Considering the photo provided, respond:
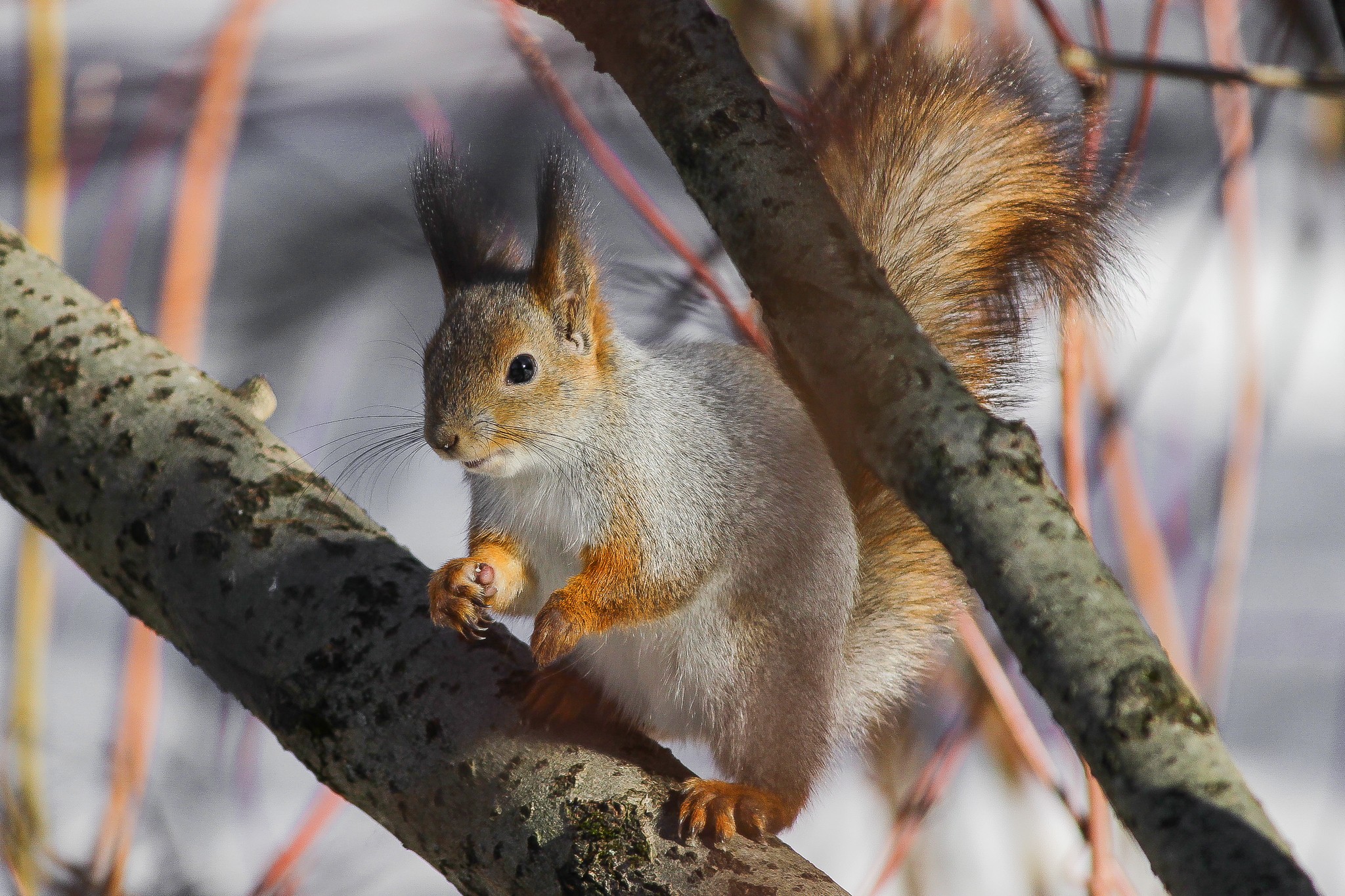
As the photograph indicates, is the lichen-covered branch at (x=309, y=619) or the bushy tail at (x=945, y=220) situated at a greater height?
the bushy tail at (x=945, y=220)

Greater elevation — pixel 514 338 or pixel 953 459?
pixel 514 338

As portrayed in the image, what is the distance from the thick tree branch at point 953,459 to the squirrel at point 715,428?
248mm

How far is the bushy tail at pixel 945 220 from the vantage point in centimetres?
95

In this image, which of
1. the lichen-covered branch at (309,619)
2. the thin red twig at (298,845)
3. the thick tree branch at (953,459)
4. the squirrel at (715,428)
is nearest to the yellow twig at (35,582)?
the thin red twig at (298,845)

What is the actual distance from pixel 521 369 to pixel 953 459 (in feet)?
1.53

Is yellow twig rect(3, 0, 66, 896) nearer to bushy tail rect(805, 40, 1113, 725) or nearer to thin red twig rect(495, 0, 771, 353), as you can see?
thin red twig rect(495, 0, 771, 353)

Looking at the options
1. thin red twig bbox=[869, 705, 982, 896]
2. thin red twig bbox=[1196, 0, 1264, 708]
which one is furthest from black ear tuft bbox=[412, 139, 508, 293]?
thin red twig bbox=[1196, 0, 1264, 708]

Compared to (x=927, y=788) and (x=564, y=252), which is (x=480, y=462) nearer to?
(x=564, y=252)

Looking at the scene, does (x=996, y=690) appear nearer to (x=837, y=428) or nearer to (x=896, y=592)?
(x=896, y=592)

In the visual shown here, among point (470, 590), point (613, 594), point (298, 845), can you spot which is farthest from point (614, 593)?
point (298, 845)

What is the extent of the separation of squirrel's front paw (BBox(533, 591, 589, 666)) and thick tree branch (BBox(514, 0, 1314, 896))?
0.30 meters

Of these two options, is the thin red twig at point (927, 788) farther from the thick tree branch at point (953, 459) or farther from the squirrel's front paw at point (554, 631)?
the thick tree branch at point (953, 459)

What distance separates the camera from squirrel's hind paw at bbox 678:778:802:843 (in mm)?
751

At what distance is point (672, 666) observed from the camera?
945 millimetres
